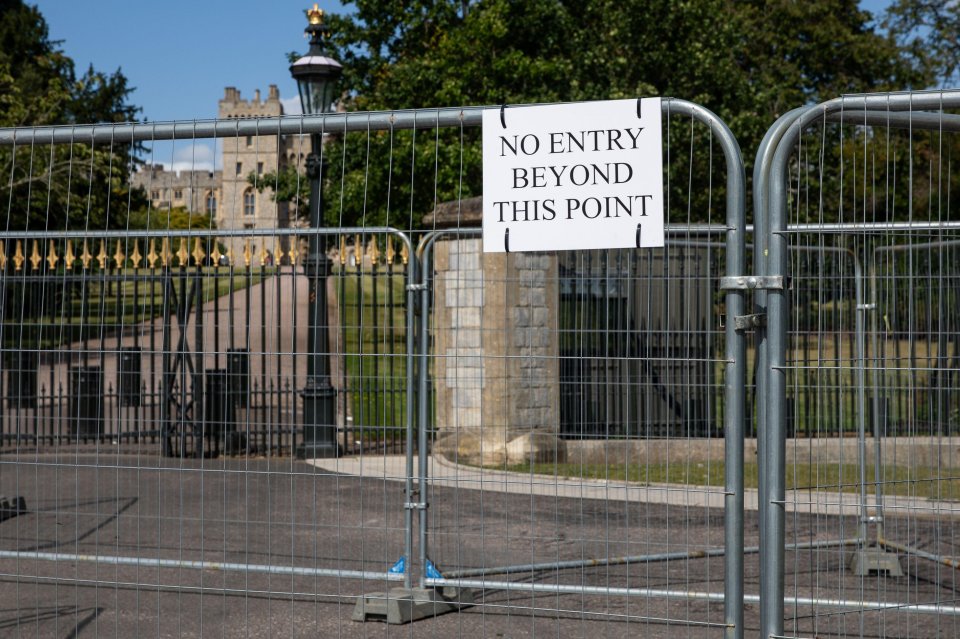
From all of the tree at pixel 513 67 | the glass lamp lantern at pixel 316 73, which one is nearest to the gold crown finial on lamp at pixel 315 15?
the glass lamp lantern at pixel 316 73

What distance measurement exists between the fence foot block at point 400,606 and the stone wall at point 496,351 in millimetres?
914

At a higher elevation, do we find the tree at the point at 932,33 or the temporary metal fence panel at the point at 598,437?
the tree at the point at 932,33

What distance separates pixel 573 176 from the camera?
13.1 ft

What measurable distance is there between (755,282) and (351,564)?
4.19 m

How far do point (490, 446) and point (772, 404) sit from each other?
4431 millimetres

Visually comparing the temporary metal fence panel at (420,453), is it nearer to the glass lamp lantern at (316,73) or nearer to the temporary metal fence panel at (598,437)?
the temporary metal fence panel at (598,437)

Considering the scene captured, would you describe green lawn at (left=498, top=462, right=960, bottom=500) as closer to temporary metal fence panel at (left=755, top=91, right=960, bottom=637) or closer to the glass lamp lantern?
temporary metal fence panel at (left=755, top=91, right=960, bottom=637)

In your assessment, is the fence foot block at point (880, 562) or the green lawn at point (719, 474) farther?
the fence foot block at point (880, 562)

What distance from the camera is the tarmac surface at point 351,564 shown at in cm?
545

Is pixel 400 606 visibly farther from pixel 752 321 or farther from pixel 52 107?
pixel 52 107

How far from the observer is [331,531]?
27.0ft

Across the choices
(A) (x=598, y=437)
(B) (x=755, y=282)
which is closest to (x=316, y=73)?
(A) (x=598, y=437)

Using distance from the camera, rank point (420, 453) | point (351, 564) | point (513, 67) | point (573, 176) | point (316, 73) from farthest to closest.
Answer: point (513, 67) < point (316, 73) < point (351, 564) < point (420, 453) < point (573, 176)

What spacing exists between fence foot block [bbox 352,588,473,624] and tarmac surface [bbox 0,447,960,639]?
60 millimetres
